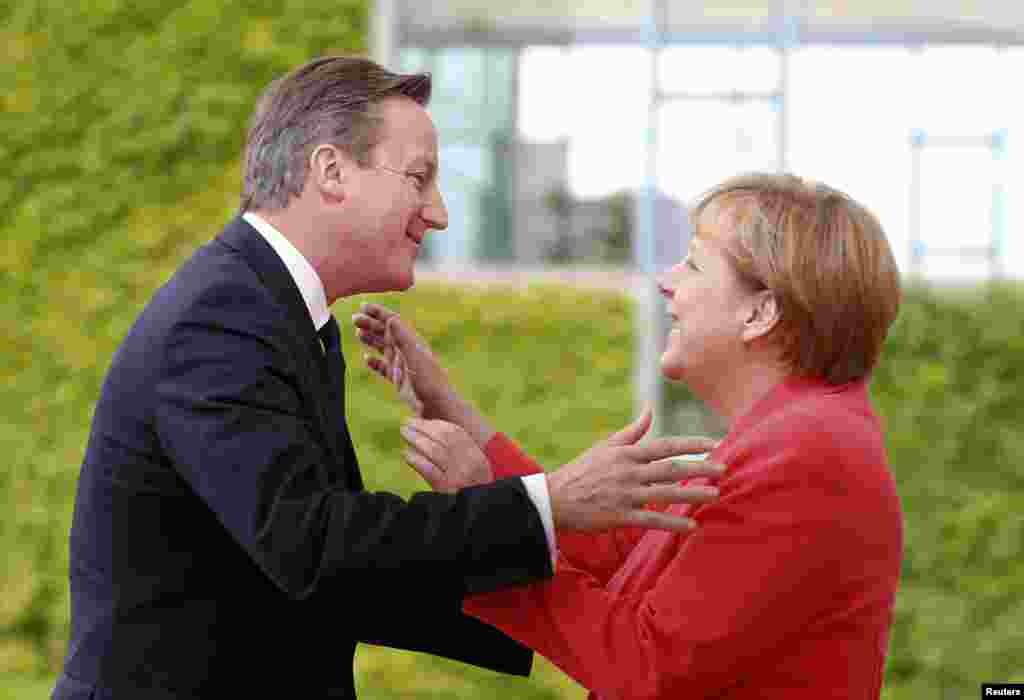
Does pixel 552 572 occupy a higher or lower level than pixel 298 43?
lower

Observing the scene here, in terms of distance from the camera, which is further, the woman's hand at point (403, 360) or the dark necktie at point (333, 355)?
the woman's hand at point (403, 360)

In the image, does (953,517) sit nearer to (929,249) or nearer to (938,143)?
(929,249)

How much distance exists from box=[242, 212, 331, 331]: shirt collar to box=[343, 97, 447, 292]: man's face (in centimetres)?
8

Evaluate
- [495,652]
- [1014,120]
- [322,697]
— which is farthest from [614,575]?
[1014,120]

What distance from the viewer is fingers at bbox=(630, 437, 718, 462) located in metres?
1.97

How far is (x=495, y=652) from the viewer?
242 centimetres

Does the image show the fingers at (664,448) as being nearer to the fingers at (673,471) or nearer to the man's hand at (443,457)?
the fingers at (673,471)

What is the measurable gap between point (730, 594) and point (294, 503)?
0.60 metres

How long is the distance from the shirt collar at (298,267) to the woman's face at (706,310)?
1.86 ft

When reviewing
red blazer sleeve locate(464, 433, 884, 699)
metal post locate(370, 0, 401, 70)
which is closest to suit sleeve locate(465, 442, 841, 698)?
red blazer sleeve locate(464, 433, 884, 699)

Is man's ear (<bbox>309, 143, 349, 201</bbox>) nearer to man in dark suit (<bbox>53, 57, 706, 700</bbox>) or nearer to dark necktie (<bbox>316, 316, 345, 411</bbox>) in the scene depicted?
man in dark suit (<bbox>53, 57, 706, 700</bbox>)

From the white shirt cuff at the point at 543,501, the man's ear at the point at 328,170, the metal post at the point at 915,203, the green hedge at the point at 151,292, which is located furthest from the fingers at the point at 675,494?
the metal post at the point at 915,203

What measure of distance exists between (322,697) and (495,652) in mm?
325

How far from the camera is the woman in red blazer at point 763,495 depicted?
192 centimetres
